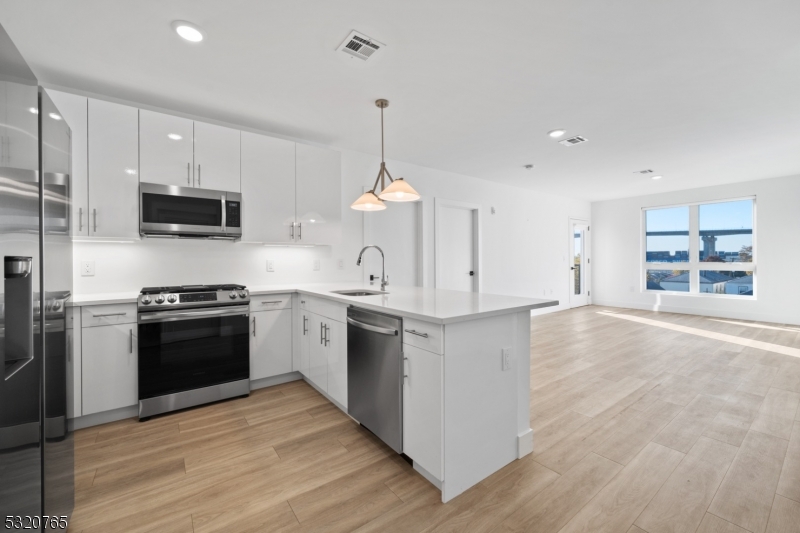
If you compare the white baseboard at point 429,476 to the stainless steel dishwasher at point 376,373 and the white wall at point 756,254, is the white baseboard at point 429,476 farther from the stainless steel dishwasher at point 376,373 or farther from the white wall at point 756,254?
the white wall at point 756,254

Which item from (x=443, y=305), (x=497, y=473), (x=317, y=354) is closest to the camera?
(x=497, y=473)

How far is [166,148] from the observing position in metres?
2.81

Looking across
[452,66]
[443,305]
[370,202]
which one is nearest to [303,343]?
[370,202]

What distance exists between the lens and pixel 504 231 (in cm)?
617

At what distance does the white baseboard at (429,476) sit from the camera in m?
1.77

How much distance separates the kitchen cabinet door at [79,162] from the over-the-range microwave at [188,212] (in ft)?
1.07

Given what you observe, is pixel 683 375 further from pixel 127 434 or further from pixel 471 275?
pixel 127 434

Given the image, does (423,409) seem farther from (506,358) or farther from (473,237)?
(473,237)

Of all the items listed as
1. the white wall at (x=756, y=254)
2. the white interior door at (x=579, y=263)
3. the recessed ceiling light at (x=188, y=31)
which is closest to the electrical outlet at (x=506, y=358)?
the recessed ceiling light at (x=188, y=31)

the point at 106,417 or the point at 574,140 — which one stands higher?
the point at 574,140

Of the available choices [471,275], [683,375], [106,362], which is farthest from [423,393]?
[471,275]

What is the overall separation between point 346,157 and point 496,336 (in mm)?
3114

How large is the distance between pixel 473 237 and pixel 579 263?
148 inches

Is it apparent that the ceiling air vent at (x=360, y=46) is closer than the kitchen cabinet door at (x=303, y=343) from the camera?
Yes
